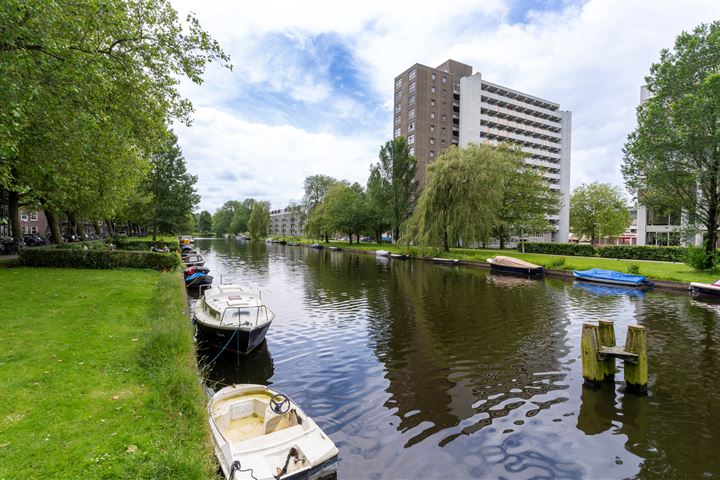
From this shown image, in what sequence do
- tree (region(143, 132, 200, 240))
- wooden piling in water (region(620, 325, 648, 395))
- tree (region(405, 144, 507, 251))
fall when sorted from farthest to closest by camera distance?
1. tree (region(143, 132, 200, 240))
2. tree (region(405, 144, 507, 251))
3. wooden piling in water (region(620, 325, 648, 395))

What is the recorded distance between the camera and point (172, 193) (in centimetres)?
4859

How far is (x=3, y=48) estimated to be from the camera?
1205 cm

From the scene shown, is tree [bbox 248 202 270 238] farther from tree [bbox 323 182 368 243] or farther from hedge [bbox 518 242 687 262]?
hedge [bbox 518 242 687 262]

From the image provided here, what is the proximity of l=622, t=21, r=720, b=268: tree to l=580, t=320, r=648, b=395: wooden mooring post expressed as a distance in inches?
940

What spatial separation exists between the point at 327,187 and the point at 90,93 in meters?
83.8

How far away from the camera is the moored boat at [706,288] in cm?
2178

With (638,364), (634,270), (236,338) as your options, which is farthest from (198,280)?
(634,270)

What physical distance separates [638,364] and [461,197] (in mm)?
33115

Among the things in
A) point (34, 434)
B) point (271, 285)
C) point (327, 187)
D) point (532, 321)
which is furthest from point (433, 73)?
point (34, 434)

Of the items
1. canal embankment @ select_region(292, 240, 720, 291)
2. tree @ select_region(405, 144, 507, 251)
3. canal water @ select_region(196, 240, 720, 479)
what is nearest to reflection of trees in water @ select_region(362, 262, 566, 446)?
canal water @ select_region(196, 240, 720, 479)

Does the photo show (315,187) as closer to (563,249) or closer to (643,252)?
(563,249)

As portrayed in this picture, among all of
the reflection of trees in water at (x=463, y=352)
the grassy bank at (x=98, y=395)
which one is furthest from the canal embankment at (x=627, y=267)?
the grassy bank at (x=98, y=395)

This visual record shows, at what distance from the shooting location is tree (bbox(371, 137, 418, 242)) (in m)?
63.2

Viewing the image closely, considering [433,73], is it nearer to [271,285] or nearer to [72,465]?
[271,285]
